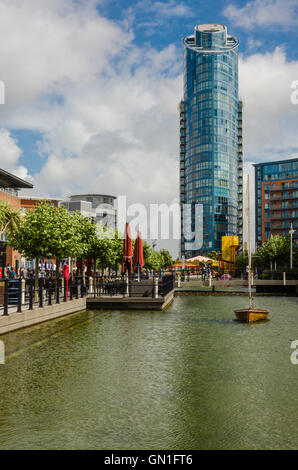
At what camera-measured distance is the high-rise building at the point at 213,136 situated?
5748 inches

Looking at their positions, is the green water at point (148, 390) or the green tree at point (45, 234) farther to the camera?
the green tree at point (45, 234)

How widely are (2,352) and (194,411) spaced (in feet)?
22.2

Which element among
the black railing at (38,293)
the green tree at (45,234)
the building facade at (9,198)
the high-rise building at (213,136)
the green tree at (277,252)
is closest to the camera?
the black railing at (38,293)

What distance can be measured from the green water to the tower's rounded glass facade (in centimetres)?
13068

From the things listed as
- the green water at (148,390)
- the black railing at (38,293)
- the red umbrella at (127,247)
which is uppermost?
the red umbrella at (127,247)

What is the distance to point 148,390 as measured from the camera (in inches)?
352

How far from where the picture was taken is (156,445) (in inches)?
245

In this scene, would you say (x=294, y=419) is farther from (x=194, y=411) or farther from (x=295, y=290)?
(x=295, y=290)

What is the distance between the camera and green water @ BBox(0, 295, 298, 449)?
6.53m

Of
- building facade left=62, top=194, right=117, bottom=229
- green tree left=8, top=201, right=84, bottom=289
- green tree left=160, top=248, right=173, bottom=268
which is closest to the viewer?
green tree left=8, top=201, right=84, bottom=289

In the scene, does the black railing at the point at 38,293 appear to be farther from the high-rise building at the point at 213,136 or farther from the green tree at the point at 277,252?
the high-rise building at the point at 213,136

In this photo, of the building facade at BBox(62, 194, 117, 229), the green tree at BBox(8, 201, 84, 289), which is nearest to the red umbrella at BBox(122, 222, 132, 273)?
the green tree at BBox(8, 201, 84, 289)

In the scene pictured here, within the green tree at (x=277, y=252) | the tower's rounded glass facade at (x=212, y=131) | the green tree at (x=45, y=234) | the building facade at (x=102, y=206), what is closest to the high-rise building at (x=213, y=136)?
the tower's rounded glass facade at (x=212, y=131)

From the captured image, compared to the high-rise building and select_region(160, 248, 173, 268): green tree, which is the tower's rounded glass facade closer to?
the high-rise building
